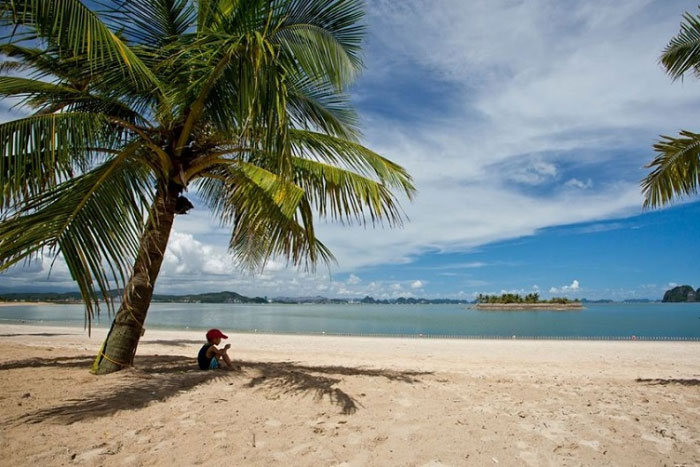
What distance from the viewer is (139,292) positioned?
228 inches

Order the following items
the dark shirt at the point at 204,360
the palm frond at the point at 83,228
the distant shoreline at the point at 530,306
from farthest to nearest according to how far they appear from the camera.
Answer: the distant shoreline at the point at 530,306 < the dark shirt at the point at 204,360 < the palm frond at the point at 83,228

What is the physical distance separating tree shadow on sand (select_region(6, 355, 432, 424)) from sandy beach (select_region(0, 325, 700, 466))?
0.02 m

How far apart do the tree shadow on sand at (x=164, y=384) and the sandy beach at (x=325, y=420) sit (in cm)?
2

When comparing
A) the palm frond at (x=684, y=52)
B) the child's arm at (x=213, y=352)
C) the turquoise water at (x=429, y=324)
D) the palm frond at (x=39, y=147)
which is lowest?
the turquoise water at (x=429, y=324)

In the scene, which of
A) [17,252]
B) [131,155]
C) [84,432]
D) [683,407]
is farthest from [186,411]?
[683,407]

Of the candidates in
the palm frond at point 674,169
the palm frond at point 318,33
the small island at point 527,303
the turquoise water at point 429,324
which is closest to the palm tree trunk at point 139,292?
the palm frond at point 318,33

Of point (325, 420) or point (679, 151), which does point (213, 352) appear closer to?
point (325, 420)

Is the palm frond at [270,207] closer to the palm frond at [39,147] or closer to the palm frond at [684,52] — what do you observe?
the palm frond at [39,147]

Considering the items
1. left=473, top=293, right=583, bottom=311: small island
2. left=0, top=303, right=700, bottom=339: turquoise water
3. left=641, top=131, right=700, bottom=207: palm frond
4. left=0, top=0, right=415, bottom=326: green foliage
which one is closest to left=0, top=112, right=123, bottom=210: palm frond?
left=0, top=0, right=415, bottom=326: green foliage

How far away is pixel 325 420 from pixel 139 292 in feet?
10.4

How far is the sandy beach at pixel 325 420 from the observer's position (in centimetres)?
359

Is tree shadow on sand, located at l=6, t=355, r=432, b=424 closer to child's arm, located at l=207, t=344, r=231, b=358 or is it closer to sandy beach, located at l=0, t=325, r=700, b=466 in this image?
sandy beach, located at l=0, t=325, r=700, b=466

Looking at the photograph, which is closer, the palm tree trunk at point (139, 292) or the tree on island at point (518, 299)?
the palm tree trunk at point (139, 292)

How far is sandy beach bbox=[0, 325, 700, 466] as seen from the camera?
11.8 feet
